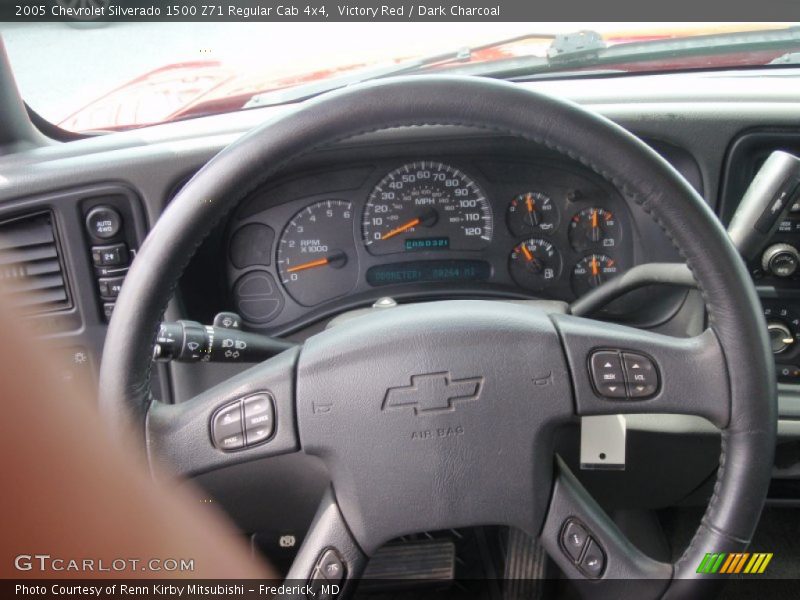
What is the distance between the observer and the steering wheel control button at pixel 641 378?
44.6 inches

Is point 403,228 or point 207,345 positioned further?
point 403,228

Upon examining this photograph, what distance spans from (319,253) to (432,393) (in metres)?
0.87

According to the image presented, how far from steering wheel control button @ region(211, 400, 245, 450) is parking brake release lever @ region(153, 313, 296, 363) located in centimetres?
18

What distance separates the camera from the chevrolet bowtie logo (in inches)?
44.2

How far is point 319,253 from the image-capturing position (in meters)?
1.93

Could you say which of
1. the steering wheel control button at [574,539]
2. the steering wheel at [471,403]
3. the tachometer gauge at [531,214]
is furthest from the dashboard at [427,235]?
the steering wheel control button at [574,539]

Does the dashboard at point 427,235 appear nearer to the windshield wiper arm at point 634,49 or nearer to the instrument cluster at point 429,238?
the instrument cluster at point 429,238

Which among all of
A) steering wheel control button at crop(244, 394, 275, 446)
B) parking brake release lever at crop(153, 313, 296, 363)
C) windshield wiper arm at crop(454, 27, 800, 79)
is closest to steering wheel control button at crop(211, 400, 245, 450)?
steering wheel control button at crop(244, 394, 275, 446)

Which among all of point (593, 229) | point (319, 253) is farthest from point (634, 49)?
point (319, 253)

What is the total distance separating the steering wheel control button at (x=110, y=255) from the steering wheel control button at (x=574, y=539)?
1.13 meters

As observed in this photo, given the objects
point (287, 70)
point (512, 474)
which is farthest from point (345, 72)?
point (512, 474)

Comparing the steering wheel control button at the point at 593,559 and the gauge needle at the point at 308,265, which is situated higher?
the gauge needle at the point at 308,265

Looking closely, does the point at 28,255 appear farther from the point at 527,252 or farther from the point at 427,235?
the point at 527,252

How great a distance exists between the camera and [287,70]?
1967 millimetres
